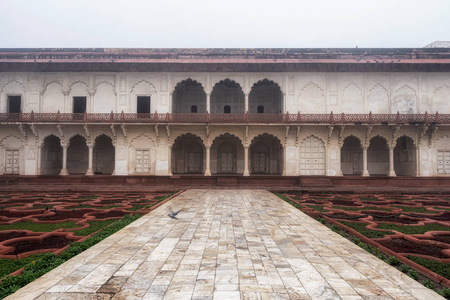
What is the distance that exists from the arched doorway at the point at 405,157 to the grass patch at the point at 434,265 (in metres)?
17.5

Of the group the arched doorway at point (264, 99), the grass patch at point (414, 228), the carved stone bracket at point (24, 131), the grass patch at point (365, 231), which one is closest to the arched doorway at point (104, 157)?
the carved stone bracket at point (24, 131)

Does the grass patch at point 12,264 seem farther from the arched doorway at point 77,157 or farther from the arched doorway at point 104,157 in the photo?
the arched doorway at point 77,157

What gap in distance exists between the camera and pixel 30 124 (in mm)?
18656

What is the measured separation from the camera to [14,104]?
19656 millimetres

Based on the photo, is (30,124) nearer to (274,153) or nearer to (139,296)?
(274,153)

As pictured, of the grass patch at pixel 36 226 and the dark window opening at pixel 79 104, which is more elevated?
the dark window opening at pixel 79 104

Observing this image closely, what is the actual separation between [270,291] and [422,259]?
8.99ft

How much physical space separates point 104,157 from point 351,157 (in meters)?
18.3

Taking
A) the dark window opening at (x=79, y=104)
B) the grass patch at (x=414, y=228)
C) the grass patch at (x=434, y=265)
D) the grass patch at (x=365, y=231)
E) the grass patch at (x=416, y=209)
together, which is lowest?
the grass patch at (x=416, y=209)

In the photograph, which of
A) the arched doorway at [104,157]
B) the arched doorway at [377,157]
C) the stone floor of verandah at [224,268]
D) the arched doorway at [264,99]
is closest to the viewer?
the stone floor of verandah at [224,268]

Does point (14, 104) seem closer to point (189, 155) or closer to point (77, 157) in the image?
point (77, 157)

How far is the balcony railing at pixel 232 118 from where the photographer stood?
18.2 meters

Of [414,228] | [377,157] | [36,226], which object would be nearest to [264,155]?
[377,157]

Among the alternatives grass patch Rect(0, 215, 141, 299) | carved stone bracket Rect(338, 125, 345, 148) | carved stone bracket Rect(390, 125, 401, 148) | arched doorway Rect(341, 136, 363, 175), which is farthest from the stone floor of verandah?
arched doorway Rect(341, 136, 363, 175)
